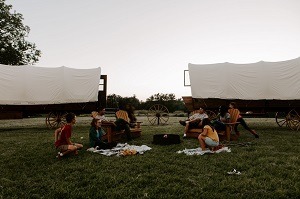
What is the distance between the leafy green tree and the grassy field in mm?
20834

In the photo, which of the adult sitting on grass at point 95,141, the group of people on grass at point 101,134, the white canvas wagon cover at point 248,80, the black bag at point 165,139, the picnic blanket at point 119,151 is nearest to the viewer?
the group of people on grass at point 101,134

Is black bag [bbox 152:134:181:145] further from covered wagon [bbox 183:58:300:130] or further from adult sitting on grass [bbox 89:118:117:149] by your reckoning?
covered wagon [bbox 183:58:300:130]

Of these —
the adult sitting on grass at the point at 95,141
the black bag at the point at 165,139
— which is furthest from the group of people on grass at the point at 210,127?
the adult sitting on grass at the point at 95,141

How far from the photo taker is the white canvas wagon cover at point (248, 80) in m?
11.1

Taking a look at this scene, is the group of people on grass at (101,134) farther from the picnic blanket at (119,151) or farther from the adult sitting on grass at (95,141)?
the picnic blanket at (119,151)

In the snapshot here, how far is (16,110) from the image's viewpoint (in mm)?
12727

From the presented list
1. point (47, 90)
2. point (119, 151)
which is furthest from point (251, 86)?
point (47, 90)

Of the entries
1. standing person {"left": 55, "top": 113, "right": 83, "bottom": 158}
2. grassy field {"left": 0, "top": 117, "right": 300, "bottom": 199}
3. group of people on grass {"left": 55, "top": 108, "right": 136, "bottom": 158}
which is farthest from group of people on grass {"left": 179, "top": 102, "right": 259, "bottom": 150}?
standing person {"left": 55, "top": 113, "right": 83, "bottom": 158}

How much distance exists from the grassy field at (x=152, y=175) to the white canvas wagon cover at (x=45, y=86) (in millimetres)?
6344

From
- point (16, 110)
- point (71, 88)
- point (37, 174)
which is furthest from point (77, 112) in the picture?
point (37, 174)

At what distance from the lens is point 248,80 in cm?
1165

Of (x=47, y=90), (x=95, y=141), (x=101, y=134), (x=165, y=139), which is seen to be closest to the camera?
(x=95, y=141)

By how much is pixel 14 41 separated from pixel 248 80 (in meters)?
23.3

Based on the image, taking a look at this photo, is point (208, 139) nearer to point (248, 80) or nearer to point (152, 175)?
point (152, 175)
